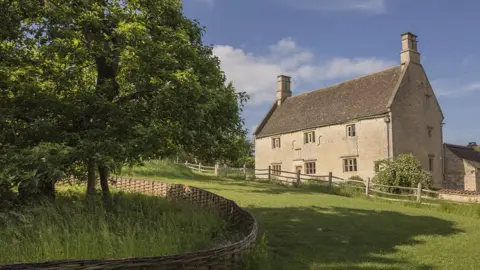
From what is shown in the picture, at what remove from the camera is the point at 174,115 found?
33.0 feet

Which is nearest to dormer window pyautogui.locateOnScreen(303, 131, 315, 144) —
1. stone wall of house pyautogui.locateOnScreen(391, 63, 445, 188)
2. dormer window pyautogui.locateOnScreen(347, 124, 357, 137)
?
dormer window pyautogui.locateOnScreen(347, 124, 357, 137)

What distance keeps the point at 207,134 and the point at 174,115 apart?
126 cm

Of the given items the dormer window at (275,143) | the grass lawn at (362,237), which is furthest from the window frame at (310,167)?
the grass lawn at (362,237)

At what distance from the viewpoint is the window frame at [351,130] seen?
31781 mm

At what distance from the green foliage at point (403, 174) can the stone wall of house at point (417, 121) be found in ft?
7.64

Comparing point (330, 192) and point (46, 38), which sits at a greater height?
point (46, 38)

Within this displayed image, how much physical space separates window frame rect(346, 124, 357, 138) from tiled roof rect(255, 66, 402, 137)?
2.17 ft

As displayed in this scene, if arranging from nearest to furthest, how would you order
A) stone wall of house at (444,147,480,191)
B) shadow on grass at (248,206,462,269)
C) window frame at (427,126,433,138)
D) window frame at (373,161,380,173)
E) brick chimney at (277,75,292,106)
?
1. shadow on grass at (248,206,462,269)
2. window frame at (373,161,380,173)
3. stone wall of house at (444,147,480,191)
4. window frame at (427,126,433,138)
5. brick chimney at (277,75,292,106)

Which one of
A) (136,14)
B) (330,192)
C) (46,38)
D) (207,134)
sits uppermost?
(136,14)

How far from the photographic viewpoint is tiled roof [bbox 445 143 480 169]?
32.8 metres

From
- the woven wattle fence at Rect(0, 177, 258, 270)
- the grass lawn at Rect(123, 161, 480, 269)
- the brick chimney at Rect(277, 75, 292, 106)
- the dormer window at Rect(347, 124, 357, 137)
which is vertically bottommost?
the grass lawn at Rect(123, 161, 480, 269)

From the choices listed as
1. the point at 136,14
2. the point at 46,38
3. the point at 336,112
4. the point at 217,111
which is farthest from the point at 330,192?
the point at 46,38

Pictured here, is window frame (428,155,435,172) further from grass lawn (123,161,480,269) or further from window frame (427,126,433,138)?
grass lawn (123,161,480,269)

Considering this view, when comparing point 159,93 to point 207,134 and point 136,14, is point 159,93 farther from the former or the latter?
point 136,14
